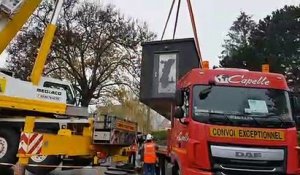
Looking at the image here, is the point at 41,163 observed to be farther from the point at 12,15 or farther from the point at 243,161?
the point at 243,161

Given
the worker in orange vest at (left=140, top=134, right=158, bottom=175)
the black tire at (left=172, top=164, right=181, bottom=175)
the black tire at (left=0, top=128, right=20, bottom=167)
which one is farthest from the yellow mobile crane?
the black tire at (left=172, top=164, right=181, bottom=175)

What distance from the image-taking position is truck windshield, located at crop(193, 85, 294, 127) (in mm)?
8688

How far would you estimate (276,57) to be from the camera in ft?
147

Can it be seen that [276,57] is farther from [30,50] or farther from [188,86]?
[188,86]

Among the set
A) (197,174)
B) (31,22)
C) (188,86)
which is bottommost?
(197,174)

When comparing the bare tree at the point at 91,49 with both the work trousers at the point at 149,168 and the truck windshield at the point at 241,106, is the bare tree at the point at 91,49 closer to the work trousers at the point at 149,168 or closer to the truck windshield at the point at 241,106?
the work trousers at the point at 149,168

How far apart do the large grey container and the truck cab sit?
8.71ft

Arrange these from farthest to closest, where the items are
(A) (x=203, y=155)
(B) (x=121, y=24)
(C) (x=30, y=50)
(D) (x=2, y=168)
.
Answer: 1. (B) (x=121, y=24)
2. (C) (x=30, y=50)
3. (D) (x=2, y=168)
4. (A) (x=203, y=155)

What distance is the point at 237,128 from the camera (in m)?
8.62

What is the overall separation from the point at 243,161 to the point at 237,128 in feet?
1.98

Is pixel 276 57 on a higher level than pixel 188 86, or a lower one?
higher

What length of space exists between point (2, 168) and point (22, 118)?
Answer: 150 cm

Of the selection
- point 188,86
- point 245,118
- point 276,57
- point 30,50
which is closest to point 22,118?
point 188,86

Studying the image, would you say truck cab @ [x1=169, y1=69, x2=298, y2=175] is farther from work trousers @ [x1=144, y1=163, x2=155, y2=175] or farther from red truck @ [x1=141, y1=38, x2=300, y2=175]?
work trousers @ [x1=144, y1=163, x2=155, y2=175]
